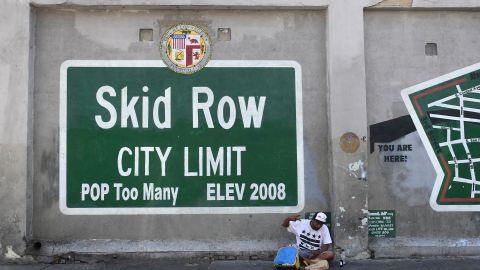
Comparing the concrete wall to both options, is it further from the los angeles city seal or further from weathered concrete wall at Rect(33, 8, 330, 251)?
the los angeles city seal

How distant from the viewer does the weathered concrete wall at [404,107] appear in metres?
8.40

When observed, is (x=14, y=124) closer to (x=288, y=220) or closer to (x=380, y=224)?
(x=288, y=220)

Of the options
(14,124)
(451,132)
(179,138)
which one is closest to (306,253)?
(179,138)

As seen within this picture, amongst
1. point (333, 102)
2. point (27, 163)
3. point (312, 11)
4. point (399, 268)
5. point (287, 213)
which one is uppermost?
point (312, 11)

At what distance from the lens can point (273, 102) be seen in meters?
8.50

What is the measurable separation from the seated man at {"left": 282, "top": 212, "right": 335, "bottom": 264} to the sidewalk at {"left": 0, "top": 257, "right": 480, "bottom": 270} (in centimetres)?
31

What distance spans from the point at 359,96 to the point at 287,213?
2259 mm

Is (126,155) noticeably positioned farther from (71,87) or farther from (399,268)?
(399,268)

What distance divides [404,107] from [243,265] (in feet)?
12.3

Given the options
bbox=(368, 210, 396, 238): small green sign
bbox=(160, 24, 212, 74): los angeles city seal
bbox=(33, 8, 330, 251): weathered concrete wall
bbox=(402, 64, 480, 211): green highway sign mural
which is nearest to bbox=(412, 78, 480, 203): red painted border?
bbox=(402, 64, 480, 211): green highway sign mural

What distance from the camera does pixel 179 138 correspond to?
330 inches

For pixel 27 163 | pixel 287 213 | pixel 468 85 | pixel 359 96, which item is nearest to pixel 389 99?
pixel 359 96

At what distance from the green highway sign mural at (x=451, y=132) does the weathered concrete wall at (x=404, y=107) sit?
0.12 m

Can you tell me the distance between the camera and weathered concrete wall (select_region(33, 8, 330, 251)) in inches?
324
